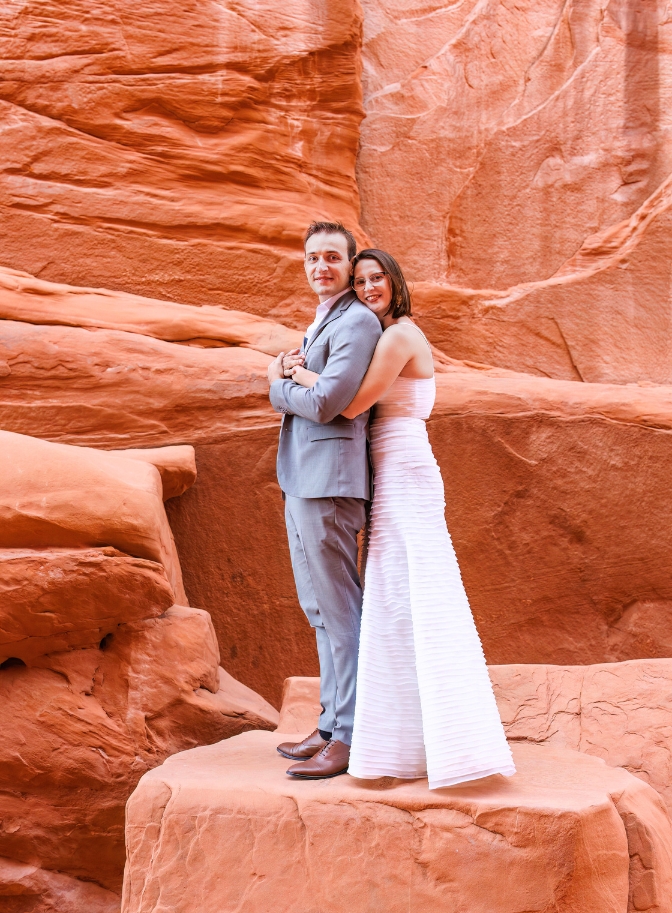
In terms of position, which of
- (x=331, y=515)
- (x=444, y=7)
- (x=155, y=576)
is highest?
(x=444, y=7)

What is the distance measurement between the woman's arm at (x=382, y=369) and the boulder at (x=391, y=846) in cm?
121

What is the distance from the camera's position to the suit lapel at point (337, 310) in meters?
3.15

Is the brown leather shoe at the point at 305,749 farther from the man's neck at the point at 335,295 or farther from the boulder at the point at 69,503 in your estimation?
the man's neck at the point at 335,295

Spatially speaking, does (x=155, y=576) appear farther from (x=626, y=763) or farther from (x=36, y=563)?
(x=626, y=763)

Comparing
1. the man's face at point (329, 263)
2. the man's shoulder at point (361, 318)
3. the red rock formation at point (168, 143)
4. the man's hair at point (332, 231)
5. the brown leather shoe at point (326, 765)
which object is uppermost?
the red rock formation at point (168, 143)

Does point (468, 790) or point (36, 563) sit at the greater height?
point (36, 563)

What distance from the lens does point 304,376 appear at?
309 cm

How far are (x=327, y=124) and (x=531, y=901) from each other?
5.35 metres

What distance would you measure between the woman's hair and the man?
0.35ft

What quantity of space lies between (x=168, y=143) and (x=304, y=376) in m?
3.65

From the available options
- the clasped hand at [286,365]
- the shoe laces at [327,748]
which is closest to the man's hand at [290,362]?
the clasped hand at [286,365]

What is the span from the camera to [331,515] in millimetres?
3059

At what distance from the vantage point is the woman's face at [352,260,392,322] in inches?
124

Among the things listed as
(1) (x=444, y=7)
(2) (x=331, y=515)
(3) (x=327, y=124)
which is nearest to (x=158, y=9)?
(3) (x=327, y=124)
